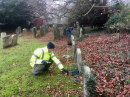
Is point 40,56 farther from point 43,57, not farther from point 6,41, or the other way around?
point 6,41

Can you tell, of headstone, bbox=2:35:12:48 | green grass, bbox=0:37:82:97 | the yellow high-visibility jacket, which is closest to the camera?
green grass, bbox=0:37:82:97

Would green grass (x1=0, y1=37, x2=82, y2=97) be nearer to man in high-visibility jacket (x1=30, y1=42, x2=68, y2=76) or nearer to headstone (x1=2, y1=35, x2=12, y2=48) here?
man in high-visibility jacket (x1=30, y1=42, x2=68, y2=76)

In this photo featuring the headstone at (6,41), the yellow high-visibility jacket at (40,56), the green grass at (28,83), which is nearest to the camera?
the green grass at (28,83)

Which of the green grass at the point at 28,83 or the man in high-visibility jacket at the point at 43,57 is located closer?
the green grass at the point at 28,83

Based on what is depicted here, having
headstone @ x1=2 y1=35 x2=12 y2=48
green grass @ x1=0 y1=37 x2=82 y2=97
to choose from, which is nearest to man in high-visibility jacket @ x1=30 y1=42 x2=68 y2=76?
green grass @ x1=0 y1=37 x2=82 y2=97

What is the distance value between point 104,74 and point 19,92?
3.06 m

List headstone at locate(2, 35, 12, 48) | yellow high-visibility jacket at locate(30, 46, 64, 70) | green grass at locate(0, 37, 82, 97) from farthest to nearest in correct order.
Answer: headstone at locate(2, 35, 12, 48), yellow high-visibility jacket at locate(30, 46, 64, 70), green grass at locate(0, 37, 82, 97)

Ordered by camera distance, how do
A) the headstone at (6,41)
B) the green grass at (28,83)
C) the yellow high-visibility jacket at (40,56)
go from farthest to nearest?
the headstone at (6,41) < the yellow high-visibility jacket at (40,56) < the green grass at (28,83)

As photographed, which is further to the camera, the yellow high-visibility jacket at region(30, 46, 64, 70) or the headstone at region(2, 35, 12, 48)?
the headstone at region(2, 35, 12, 48)

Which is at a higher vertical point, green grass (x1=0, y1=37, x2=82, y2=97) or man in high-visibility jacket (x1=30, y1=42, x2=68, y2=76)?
man in high-visibility jacket (x1=30, y1=42, x2=68, y2=76)

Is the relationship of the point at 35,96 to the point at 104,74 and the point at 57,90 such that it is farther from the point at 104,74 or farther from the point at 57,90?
the point at 104,74

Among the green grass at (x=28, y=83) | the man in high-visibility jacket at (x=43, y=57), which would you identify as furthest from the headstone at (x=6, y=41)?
the man in high-visibility jacket at (x=43, y=57)

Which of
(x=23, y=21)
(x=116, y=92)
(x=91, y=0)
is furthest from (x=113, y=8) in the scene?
(x=23, y=21)

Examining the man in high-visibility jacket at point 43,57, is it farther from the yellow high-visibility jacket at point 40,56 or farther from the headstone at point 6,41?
the headstone at point 6,41
